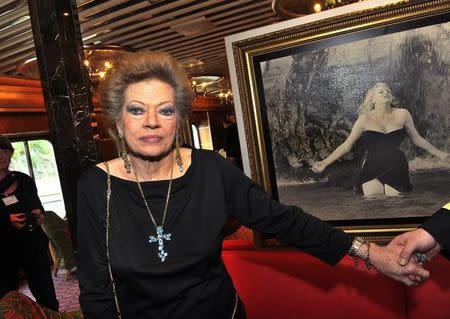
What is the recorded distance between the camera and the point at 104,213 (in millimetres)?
1621

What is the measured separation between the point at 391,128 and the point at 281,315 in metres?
1.29

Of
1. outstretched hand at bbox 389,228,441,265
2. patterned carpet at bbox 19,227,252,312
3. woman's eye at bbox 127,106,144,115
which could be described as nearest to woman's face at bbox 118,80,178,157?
woman's eye at bbox 127,106,144,115

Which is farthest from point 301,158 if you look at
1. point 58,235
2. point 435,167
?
point 58,235

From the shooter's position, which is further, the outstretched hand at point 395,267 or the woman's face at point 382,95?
the woman's face at point 382,95

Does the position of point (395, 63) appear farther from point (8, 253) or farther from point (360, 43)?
point (8, 253)

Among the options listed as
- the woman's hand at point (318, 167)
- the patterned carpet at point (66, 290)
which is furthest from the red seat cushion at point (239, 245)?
the patterned carpet at point (66, 290)

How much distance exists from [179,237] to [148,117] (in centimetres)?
53

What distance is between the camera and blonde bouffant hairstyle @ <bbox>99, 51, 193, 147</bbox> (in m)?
1.67

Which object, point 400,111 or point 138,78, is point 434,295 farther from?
point 138,78

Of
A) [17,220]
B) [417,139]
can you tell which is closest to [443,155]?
[417,139]

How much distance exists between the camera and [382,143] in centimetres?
205

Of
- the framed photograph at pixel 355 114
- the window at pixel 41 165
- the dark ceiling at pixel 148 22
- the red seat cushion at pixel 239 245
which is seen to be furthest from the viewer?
the window at pixel 41 165

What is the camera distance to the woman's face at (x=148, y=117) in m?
1.65

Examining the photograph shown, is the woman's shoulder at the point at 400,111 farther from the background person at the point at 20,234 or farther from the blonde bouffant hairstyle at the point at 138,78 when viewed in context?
the background person at the point at 20,234
